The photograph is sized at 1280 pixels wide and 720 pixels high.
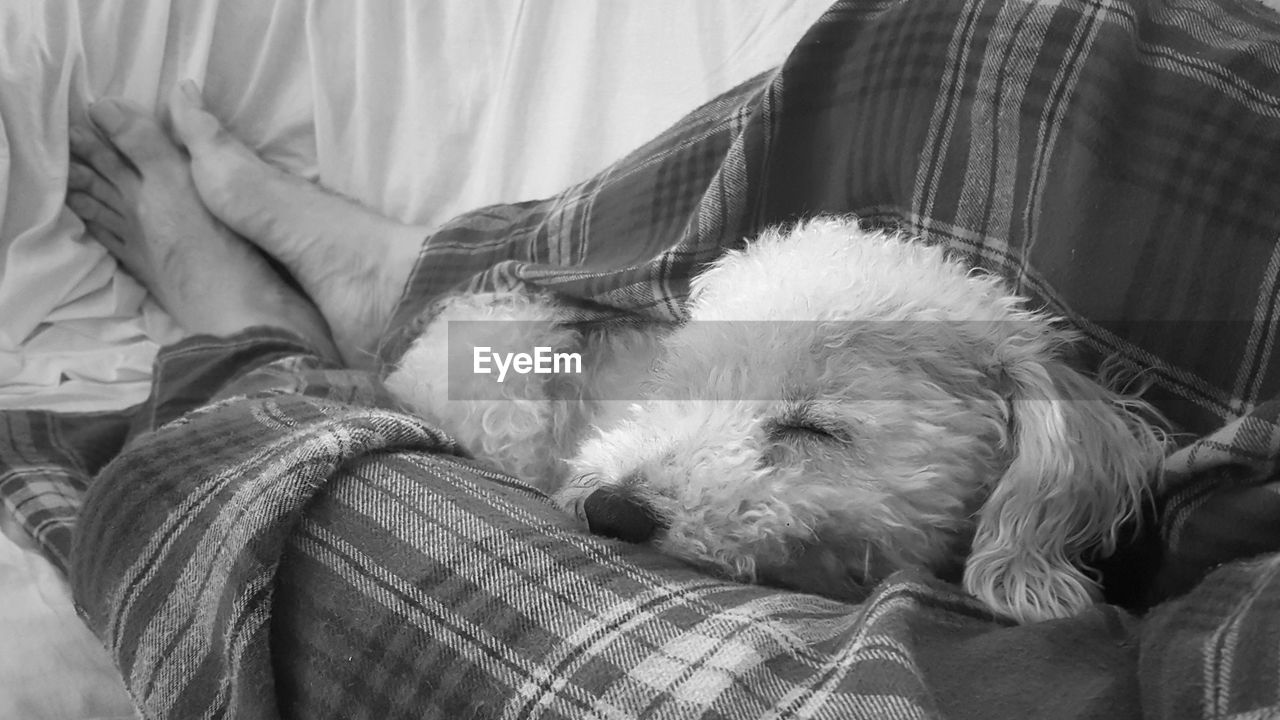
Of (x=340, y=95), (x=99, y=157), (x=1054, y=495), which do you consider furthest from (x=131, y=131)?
(x=1054, y=495)

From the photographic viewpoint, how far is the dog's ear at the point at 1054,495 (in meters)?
0.80

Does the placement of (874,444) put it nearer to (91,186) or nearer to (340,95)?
(340,95)

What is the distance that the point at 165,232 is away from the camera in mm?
1757

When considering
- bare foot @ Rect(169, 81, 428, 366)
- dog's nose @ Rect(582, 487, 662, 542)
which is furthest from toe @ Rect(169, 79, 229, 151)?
dog's nose @ Rect(582, 487, 662, 542)

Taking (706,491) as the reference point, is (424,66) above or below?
above

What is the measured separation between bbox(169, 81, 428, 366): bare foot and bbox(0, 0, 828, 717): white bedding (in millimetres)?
73

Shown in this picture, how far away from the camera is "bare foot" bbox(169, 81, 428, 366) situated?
5.69ft

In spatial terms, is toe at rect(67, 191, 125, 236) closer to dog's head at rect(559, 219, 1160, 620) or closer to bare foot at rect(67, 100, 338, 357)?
bare foot at rect(67, 100, 338, 357)

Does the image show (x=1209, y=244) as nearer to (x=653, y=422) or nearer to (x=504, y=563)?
(x=653, y=422)

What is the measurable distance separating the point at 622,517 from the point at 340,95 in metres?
1.37

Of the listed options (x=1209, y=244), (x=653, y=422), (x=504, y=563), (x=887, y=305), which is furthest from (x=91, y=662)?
(x=1209, y=244)

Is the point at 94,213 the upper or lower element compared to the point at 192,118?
lower

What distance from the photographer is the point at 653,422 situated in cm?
92

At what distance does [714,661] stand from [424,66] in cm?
149
